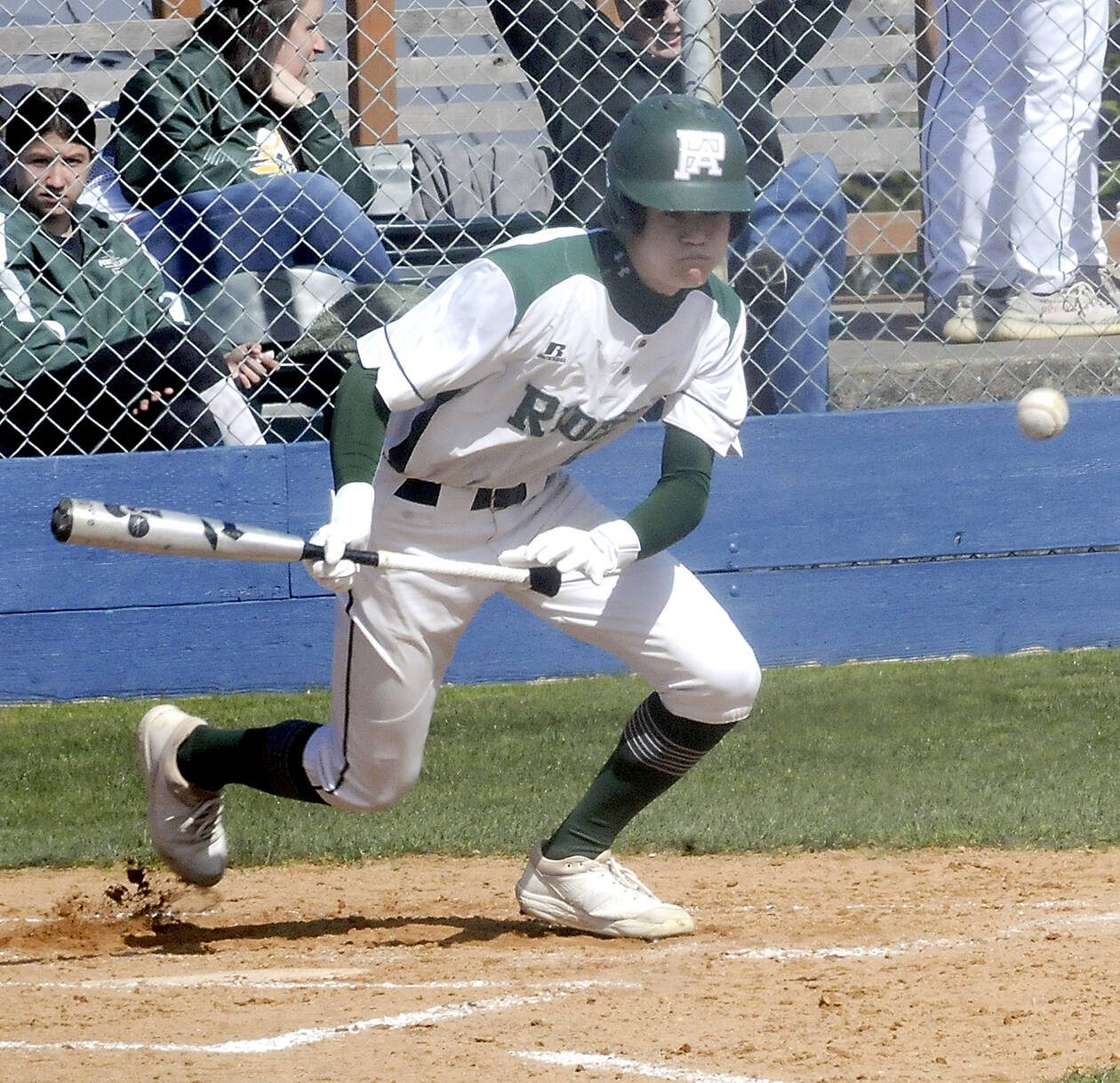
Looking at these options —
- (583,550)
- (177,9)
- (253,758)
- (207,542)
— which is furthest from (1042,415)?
(177,9)

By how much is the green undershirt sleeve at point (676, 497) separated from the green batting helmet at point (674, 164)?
472 mm

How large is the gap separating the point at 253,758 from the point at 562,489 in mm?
884

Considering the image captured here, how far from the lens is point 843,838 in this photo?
4598 millimetres

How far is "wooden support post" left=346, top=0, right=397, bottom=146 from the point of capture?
240 inches

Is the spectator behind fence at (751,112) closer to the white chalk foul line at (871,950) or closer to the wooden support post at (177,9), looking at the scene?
the wooden support post at (177,9)

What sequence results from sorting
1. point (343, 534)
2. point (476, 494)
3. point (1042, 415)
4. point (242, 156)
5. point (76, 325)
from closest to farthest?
1. point (343, 534)
2. point (476, 494)
3. point (1042, 415)
4. point (76, 325)
5. point (242, 156)

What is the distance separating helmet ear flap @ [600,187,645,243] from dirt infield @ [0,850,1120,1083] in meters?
1.42

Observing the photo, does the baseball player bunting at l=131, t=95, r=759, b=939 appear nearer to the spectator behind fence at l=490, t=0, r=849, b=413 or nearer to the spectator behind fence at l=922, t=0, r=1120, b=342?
the spectator behind fence at l=490, t=0, r=849, b=413

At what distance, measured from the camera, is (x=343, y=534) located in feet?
10.4

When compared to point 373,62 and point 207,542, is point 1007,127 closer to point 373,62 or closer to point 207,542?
point 373,62

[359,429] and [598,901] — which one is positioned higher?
[359,429]

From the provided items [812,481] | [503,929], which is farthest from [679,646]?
[812,481]

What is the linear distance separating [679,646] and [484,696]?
2.65 m

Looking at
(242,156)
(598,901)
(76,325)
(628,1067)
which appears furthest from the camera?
(242,156)
